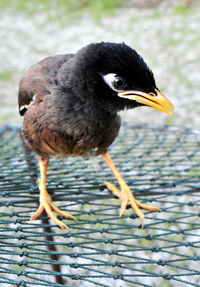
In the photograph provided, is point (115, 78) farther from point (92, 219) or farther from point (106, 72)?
point (92, 219)

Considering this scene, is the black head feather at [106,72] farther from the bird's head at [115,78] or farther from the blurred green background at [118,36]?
the blurred green background at [118,36]

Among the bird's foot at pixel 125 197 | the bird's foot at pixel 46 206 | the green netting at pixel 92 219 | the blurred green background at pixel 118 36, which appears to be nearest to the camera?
the green netting at pixel 92 219

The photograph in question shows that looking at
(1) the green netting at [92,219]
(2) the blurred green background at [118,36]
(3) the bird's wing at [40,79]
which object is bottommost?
(1) the green netting at [92,219]

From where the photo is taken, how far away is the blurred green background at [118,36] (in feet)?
18.1

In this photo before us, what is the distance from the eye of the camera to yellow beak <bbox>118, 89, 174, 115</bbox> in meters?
1.63

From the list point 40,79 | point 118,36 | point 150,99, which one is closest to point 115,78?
point 150,99

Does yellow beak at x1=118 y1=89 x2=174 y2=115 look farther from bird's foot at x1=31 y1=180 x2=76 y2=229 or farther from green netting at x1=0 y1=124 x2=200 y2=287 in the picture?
bird's foot at x1=31 y1=180 x2=76 y2=229

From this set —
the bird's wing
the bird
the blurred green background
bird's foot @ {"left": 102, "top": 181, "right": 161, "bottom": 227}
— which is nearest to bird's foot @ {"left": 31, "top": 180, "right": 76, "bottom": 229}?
the bird

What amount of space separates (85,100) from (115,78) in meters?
0.20

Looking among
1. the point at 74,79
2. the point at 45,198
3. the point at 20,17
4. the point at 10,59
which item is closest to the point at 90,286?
the point at 45,198

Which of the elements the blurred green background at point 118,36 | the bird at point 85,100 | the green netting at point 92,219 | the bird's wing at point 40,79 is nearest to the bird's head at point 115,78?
the bird at point 85,100

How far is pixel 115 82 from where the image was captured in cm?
161

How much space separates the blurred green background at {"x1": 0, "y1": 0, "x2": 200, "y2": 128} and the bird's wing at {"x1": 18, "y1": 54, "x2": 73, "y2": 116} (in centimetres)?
269

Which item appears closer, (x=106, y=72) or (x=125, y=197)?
(x=106, y=72)
